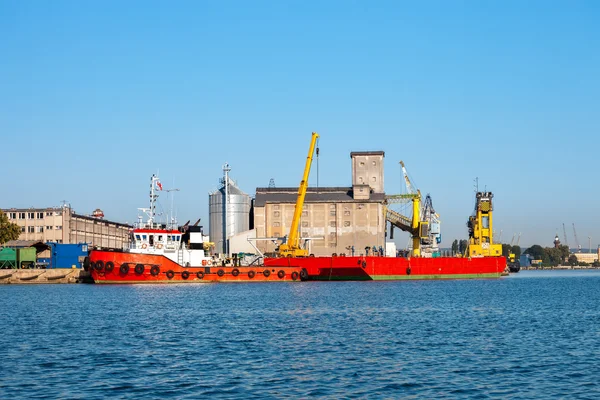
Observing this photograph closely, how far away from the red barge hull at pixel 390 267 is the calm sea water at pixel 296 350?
107 feet

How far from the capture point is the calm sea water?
21.4 meters

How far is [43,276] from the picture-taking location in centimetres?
7975

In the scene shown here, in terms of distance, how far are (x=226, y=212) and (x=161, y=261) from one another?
137 ft

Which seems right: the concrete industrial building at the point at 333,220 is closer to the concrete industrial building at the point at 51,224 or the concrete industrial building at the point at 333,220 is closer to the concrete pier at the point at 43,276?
the concrete industrial building at the point at 51,224

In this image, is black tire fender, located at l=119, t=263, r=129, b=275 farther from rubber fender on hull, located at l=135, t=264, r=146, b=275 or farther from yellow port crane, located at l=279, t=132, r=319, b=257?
yellow port crane, located at l=279, t=132, r=319, b=257

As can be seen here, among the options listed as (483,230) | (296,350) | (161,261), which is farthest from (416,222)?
(296,350)

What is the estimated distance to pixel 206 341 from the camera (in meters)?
30.7

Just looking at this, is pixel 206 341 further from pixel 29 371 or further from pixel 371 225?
pixel 371 225

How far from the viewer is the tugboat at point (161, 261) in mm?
69312

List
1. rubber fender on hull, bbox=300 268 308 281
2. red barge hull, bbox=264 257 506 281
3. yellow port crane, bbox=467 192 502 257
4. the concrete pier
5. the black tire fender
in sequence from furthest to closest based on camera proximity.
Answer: yellow port crane, bbox=467 192 502 257 < red barge hull, bbox=264 257 506 281 < rubber fender on hull, bbox=300 268 308 281 < the concrete pier < the black tire fender

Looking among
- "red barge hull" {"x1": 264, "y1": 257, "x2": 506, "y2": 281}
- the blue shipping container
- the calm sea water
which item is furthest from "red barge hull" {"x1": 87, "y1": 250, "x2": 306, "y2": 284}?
the calm sea water

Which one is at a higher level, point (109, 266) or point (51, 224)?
point (51, 224)

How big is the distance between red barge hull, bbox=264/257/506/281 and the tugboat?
18.5 feet

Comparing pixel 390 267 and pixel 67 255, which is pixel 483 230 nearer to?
pixel 390 267
